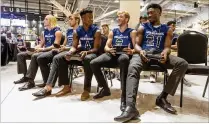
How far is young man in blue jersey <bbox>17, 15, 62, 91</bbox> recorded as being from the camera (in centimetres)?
345

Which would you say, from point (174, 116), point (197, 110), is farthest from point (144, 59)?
point (197, 110)

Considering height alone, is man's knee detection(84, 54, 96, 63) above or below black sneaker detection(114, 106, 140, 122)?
above

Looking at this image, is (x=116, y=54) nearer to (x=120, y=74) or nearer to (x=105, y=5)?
(x=120, y=74)

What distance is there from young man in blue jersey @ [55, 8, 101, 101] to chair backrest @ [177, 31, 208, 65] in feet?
3.72

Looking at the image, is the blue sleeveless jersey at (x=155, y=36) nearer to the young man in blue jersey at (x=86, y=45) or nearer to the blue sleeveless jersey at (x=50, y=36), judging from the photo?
the young man in blue jersey at (x=86, y=45)

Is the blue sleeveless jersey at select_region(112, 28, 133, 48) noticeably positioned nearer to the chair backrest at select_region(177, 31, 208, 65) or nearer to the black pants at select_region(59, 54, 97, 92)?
the black pants at select_region(59, 54, 97, 92)

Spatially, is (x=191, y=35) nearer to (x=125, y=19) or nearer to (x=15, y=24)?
(x=125, y=19)

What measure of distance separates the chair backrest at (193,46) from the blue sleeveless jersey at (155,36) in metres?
0.43

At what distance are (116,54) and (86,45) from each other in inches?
20.7

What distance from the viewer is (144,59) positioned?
2.47 metres

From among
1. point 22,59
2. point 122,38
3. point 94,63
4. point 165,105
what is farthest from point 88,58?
point 22,59

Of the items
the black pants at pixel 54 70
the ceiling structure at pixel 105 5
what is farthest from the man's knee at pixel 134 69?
the ceiling structure at pixel 105 5

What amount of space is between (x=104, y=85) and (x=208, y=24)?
28.5 ft

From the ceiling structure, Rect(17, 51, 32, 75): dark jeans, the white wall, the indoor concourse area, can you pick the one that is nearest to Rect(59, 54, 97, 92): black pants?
the indoor concourse area
